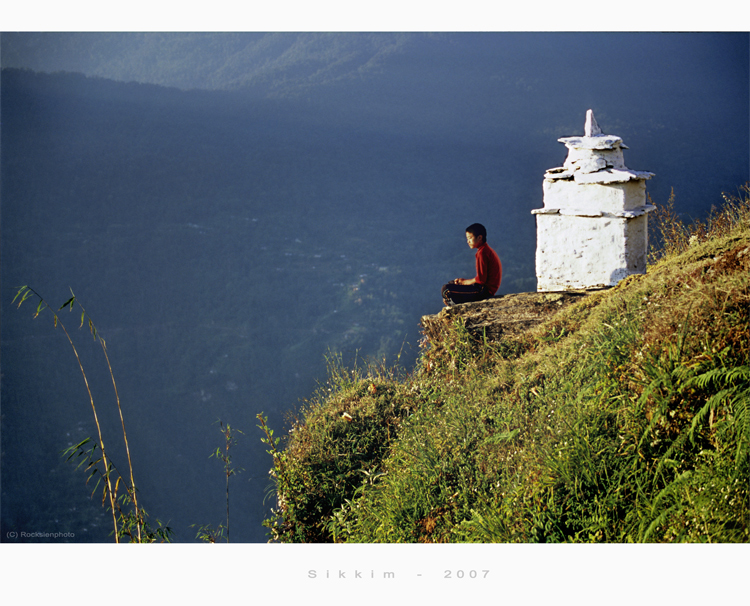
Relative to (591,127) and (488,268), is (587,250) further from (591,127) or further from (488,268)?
(591,127)

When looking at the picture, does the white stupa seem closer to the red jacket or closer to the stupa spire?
the stupa spire

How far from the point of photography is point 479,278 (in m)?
5.58

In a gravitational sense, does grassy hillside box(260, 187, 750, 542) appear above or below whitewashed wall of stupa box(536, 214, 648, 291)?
below

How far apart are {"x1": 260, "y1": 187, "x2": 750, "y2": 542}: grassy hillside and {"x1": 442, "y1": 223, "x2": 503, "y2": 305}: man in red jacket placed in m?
0.61

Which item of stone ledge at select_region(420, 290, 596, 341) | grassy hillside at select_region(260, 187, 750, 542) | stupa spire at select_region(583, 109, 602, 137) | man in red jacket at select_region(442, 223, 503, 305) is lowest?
grassy hillside at select_region(260, 187, 750, 542)

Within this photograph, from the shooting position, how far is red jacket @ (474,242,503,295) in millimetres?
5469

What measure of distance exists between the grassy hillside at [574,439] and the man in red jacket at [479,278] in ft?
1.99

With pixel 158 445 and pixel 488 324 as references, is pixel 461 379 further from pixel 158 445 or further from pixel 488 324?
pixel 158 445

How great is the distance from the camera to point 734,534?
2641 mm

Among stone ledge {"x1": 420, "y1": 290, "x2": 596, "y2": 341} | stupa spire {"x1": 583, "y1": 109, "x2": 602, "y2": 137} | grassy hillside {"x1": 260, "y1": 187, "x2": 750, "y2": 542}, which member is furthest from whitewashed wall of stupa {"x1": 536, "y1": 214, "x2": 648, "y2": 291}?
stupa spire {"x1": 583, "y1": 109, "x2": 602, "y2": 137}

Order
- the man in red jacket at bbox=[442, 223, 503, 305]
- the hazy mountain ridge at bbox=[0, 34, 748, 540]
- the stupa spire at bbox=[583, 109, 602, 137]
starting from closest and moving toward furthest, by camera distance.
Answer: the stupa spire at bbox=[583, 109, 602, 137], the man in red jacket at bbox=[442, 223, 503, 305], the hazy mountain ridge at bbox=[0, 34, 748, 540]

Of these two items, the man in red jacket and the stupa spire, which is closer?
the stupa spire

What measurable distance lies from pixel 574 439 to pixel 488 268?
8.96 ft

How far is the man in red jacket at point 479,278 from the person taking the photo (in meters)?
5.46
